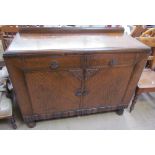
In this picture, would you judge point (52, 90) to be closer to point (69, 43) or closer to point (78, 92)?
point (78, 92)

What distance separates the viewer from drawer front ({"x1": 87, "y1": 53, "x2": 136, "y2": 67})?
1131 mm

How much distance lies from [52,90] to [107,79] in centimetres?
48

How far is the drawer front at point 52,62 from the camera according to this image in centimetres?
104

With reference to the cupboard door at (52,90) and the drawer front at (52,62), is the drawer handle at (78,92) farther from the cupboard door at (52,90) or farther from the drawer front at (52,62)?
the drawer front at (52,62)

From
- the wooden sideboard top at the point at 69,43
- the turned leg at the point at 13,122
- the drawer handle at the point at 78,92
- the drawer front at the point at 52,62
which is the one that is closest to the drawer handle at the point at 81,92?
the drawer handle at the point at 78,92

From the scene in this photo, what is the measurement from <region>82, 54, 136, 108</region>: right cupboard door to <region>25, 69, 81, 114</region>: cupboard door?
11 centimetres

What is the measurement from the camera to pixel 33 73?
3.64 feet

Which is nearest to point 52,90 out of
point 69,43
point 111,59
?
point 69,43

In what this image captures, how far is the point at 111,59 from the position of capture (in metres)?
1.17

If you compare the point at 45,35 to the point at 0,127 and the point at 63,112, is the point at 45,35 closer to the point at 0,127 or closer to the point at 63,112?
the point at 63,112

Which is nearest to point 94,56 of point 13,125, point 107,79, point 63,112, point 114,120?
point 107,79

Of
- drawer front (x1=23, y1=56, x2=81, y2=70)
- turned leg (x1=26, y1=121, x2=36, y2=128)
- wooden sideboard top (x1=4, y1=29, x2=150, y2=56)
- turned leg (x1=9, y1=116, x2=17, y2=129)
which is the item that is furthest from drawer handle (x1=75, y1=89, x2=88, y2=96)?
turned leg (x1=9, y1=116, x2=17, y2=129)

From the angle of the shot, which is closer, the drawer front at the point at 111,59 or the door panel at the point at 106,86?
the drawer front at the point at 111,59

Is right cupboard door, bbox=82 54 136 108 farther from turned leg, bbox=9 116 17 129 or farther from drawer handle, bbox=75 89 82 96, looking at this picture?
turned leg, bbox=9 116 17 129
